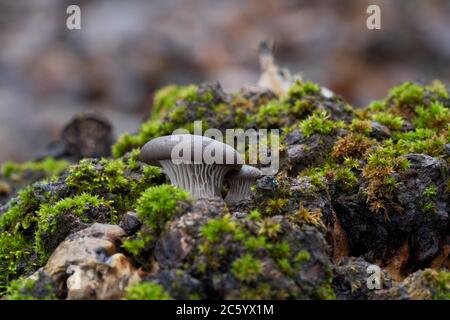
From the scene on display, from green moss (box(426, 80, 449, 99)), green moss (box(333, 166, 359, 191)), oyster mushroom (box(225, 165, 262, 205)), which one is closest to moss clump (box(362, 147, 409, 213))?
green moss (box(333, 166, 359, 191))

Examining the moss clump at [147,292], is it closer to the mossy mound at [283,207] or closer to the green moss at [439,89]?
the mossy mound at [283,207]

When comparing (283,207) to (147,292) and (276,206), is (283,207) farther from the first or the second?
(147,292)

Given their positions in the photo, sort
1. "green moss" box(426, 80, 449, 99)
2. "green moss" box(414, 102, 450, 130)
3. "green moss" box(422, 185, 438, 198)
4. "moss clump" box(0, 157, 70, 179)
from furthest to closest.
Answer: "moss clump" box(0, 157, 70, 179) < "green moss" box(426, 80, 449, 99) < "green moss" box(414, 102, 450, 130) < "green moss" box(422, 185, 438, 198)

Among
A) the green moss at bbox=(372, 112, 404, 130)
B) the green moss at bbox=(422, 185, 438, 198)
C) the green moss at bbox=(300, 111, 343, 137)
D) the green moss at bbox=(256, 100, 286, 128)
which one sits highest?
the green moss at bbox=(256, 100, 286, 128)

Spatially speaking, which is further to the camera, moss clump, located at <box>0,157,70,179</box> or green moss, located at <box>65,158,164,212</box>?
moss clump, located at <box>0,157,70,179</box>

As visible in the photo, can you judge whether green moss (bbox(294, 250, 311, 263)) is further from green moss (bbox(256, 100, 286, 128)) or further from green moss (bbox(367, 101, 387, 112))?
green moss (bbox(367, 101, 387, 112))

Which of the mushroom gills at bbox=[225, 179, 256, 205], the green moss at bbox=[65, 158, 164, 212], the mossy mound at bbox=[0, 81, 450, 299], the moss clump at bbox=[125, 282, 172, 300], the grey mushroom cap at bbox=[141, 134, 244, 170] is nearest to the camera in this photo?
the moss clump at bbox=[125, 282, 172, 300]

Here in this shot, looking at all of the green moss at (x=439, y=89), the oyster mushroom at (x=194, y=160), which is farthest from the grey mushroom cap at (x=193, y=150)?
the green moss at (x=439, y=89)
